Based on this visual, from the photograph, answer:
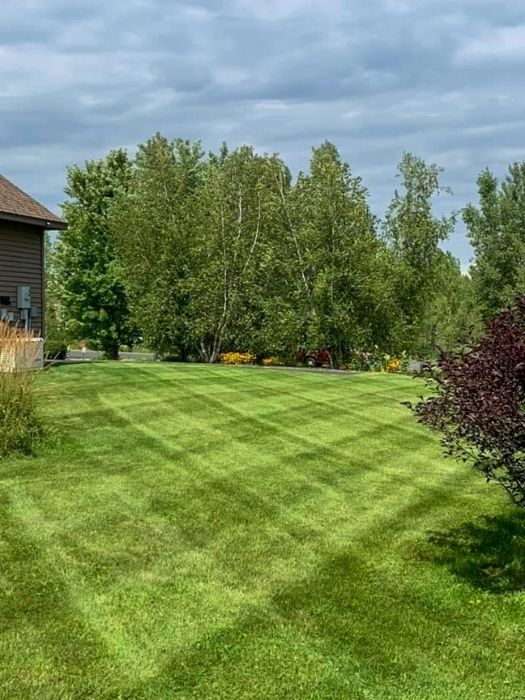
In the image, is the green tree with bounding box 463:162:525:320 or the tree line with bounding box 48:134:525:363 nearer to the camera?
the tree line with bounding box 48:134:525:363

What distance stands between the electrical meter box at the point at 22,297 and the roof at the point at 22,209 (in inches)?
64.7

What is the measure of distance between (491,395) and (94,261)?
107 ft

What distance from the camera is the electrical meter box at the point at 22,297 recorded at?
1745 centimetres

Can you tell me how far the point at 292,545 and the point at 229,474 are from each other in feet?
6.49

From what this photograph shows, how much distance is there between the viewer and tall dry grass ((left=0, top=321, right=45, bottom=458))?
24.9ft

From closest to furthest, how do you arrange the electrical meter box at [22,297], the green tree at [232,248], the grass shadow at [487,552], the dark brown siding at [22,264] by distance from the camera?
1. the grass shadow at [487,552]
2. the dark brown siding at [22,264]
3. the electrical meter box at [22,297]
4. the green tree at [232,248]

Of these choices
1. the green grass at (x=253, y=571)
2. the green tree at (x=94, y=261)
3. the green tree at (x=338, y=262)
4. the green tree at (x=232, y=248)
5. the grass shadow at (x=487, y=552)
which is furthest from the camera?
the green tree at (x=94, y=261)

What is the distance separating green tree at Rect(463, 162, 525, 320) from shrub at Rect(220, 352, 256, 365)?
1539cm

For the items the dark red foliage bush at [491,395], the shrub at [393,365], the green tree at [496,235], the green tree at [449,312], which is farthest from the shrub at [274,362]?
the dark red foliage bush at [491,395]

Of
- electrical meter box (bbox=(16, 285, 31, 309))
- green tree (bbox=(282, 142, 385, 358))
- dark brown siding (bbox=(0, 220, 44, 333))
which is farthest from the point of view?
green tree (bbox=(282, 142, 385, 358))

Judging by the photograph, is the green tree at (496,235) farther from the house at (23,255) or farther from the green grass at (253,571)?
the green grass at (253,571)

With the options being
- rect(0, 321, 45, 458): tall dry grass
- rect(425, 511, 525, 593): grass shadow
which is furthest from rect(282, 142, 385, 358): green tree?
rect(425, 511, 525, 593): grass shadow

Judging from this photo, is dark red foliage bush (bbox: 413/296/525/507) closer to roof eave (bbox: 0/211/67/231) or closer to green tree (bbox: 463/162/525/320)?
roof eave (bbox: 0/211/67/231)

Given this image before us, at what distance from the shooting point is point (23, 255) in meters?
17.6
